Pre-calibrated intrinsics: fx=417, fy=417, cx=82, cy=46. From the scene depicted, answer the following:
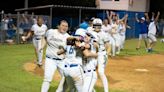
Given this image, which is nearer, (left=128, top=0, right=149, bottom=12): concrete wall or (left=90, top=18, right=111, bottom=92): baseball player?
(left=90, top=18, right=111, bottom=92): baseball player

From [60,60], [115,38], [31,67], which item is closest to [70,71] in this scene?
[60,60]

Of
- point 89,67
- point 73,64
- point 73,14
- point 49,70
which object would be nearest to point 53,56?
point 49,70

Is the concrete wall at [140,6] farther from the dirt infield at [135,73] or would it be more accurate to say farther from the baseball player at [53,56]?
the baseball player at [53,56]

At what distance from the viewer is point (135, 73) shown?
15805mm

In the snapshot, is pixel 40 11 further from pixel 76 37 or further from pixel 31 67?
pixel 76 37

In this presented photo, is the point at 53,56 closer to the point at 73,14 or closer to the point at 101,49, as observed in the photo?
the point at 101,49

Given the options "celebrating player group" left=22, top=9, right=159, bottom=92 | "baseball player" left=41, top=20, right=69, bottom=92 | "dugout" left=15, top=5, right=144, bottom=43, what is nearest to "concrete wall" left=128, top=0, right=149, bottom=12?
"dugout" left=15, top=5, right=144, bottom=43

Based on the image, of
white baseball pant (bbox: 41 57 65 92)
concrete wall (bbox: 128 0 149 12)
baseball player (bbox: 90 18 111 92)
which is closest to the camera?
white baseball pant (bbox: 41 57 65 92)

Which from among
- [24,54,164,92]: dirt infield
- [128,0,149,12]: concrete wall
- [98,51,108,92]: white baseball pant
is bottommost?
[24,54,164,92]: dirt infield

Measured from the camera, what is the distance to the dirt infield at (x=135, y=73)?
42.5 feet

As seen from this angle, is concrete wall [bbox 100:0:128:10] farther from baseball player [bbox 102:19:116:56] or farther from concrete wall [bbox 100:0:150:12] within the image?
baseball player [bbox 102:19:116:56]

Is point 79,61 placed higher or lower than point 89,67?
higher

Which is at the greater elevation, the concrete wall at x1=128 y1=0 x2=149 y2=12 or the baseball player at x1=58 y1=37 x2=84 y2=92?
the concrete wall at x1=128 y1=0 x2=149 y2=12

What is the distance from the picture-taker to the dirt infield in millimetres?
12961
